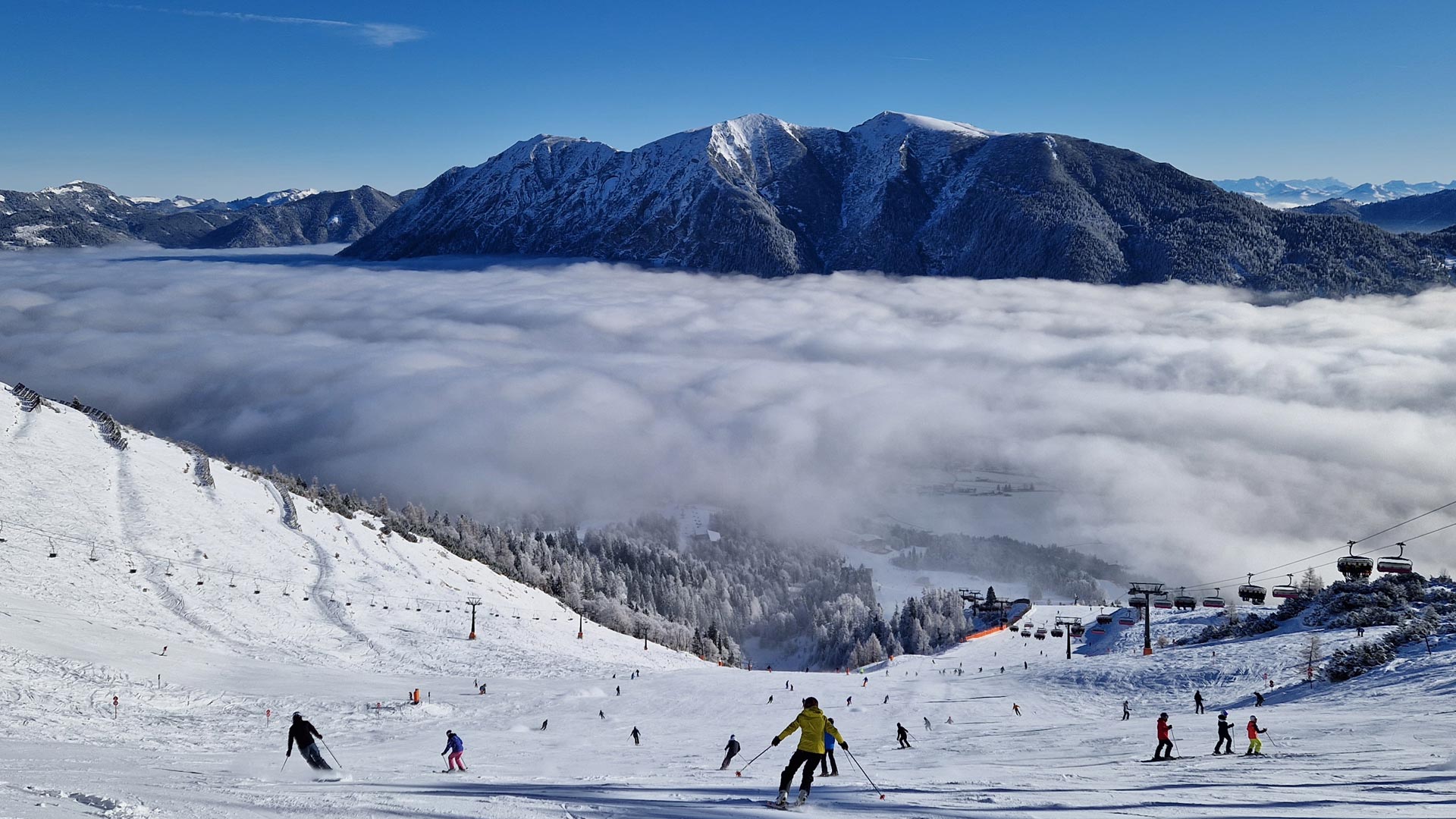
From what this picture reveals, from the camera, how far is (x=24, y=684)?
29.7 meters

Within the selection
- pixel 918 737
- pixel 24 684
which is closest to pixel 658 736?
pixel 918 737

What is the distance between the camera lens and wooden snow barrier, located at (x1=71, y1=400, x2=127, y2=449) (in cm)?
6694

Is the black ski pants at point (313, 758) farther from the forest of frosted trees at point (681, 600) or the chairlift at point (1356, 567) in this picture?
the chairlift at point (1356, 567)

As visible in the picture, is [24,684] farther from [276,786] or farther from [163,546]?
[163,546]

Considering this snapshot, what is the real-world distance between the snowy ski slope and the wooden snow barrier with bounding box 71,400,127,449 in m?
1.03

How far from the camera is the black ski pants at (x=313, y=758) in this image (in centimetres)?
1930

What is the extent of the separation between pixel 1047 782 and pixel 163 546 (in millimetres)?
51903

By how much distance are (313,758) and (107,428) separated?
A: 64.6m

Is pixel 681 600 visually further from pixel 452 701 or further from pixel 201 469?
pixel 452 701

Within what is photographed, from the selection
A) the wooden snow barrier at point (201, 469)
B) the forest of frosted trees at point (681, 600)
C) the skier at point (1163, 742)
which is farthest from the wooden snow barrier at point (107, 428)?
the skier at point (1163, 742)

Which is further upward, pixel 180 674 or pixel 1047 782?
pixel 1047 782

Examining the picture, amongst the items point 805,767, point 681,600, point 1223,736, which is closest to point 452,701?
point 805,767

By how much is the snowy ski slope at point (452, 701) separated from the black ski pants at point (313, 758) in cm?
29

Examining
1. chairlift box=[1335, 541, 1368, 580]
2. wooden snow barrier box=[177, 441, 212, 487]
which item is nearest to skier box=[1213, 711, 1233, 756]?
chairlift box=[1335, 541, 1368, 580]
